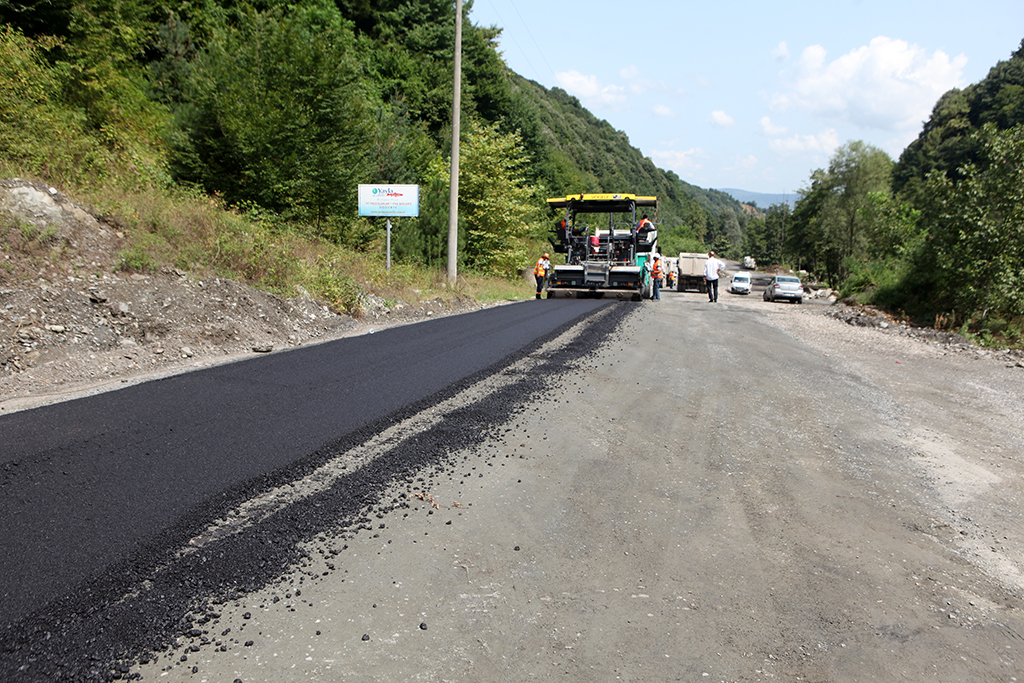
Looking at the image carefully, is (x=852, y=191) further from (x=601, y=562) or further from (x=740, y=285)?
(x=601, y=562)

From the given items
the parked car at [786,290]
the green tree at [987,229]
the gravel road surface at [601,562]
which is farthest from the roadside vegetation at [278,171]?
the gravel road surface at [601,562]

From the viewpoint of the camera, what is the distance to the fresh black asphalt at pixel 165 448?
3293 mm

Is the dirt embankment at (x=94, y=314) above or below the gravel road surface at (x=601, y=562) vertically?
above

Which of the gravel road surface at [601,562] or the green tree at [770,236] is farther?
the green tree at [770,236]

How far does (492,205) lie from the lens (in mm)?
29047

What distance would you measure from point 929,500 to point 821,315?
63.8 ft

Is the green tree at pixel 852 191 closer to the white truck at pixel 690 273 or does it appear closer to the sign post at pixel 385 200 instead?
the white truck at pixel 690 273

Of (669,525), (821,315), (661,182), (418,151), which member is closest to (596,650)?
(669,525)

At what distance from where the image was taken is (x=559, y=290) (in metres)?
22.5

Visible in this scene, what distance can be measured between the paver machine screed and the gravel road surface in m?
15.8

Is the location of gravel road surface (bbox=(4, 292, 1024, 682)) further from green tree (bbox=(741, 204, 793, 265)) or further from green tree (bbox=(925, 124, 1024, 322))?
green tree (bbox=(741, 204, 793, 265))

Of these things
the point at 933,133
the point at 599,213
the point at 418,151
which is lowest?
the point at 599,213

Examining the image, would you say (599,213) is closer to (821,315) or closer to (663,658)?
(821,315)

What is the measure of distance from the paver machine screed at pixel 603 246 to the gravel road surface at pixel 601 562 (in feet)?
51.9
